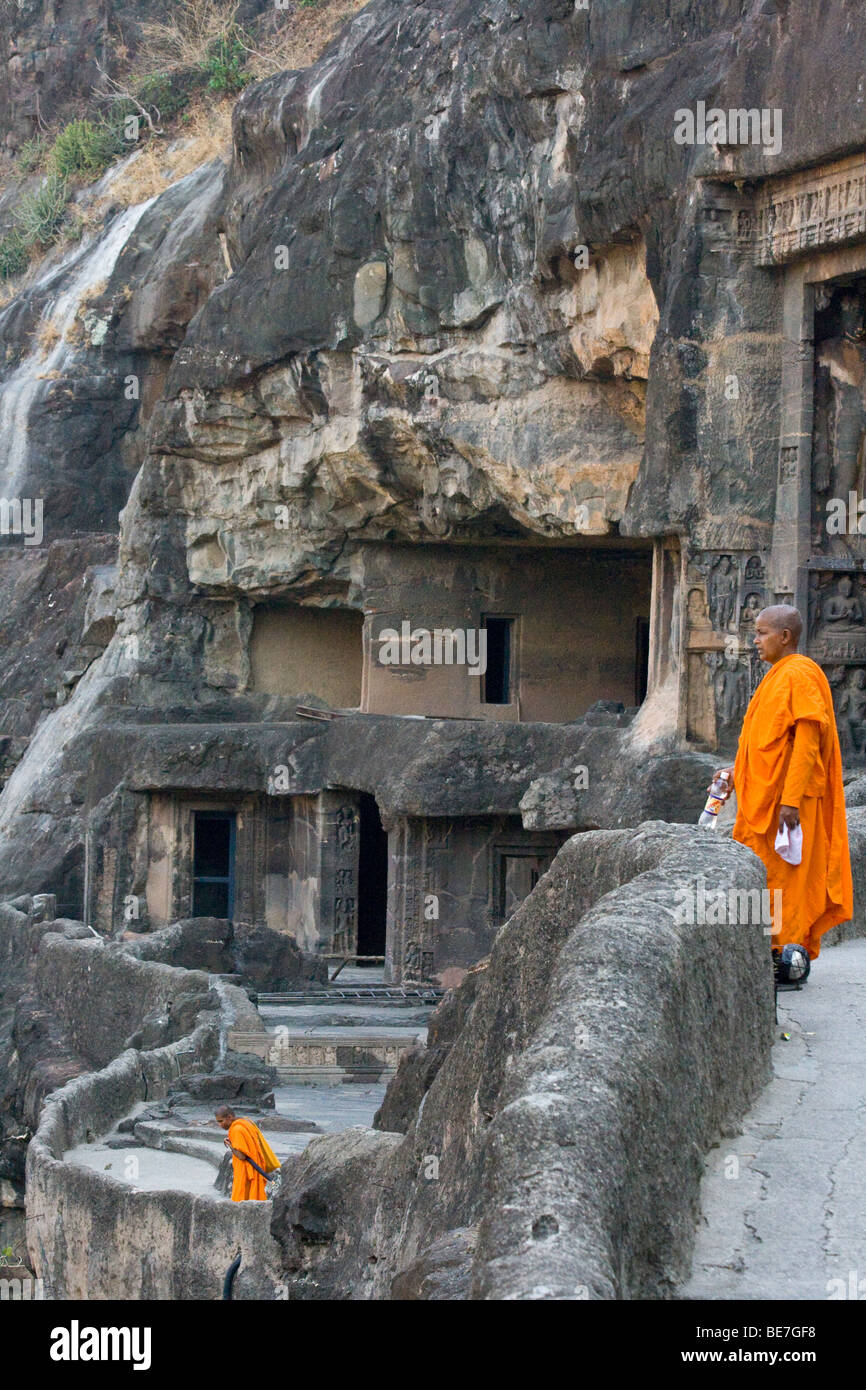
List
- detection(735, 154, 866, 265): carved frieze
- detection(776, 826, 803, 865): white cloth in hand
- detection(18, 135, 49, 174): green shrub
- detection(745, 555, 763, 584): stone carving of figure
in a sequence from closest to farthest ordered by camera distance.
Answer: detection(776, 826, 803, 865): white cloth in hand, detection(735, 154, 866, 265): carved frieze, detection(745, 555, 763, 584): stone carving of figure, detection(18, 135, 49, 174): green shrub

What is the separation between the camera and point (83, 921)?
25766 mm

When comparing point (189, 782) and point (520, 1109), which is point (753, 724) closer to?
point (520, 1109)

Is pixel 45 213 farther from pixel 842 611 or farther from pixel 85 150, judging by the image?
pixel 842 611

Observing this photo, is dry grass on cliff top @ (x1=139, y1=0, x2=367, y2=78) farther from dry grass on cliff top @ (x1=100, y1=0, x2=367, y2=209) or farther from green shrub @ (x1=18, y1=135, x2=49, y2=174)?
green shrub @ (x1=18, y1=135, x2=49, y2=174)

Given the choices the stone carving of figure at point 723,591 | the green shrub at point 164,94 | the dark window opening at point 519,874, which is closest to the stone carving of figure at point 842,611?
the stone carving of figure at point 723,591

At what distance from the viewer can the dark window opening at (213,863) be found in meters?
25.0

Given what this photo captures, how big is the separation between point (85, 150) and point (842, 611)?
25.5 meters

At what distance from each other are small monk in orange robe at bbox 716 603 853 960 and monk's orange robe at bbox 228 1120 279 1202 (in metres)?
4.95

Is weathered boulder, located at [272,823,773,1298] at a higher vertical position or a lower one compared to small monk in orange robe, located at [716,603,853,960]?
lower

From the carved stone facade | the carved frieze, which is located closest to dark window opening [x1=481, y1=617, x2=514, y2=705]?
the carved stone facade

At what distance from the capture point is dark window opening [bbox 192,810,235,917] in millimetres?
24969

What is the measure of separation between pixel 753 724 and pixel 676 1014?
10.3 feet

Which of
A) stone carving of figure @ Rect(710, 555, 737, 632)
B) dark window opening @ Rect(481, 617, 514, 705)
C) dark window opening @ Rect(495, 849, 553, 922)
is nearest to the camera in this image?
stone carving of figure @ Rect(710, 555, 737, 632)

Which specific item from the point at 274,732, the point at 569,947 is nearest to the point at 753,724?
the point at 569,947
